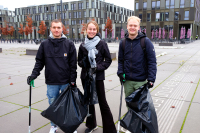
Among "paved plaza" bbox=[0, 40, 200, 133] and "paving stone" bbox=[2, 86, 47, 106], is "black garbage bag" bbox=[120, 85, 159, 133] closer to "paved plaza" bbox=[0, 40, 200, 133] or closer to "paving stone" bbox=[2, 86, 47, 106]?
"paved plaza" bbox=[0, 40, 200, 133]

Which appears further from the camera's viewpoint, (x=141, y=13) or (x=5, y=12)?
(x=5, y=12)

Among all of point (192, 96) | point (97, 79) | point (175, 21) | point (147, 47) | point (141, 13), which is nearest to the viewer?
point (147, 47)

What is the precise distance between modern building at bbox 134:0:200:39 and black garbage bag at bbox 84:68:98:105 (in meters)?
49.9

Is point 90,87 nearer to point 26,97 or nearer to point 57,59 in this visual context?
point 57,59

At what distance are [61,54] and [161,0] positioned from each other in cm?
5201

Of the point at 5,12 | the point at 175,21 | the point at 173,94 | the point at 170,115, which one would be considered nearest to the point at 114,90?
the point at 173,94

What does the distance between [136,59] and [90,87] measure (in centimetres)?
88

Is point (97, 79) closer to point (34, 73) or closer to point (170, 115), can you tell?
point (34, 73)

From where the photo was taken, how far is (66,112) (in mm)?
2830

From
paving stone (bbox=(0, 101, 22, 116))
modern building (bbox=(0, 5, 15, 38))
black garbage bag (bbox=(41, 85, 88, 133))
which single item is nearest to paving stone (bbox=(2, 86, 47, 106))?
paving stone (bbox=(0, 101, 22, 116))

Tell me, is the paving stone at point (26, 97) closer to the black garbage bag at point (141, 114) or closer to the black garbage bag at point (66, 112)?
the black garbage bag at point (66, 112)

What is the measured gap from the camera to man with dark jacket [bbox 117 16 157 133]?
2.87 metres

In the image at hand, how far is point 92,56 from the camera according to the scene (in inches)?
116

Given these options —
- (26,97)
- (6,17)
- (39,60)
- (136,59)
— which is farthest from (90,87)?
(6,17)
